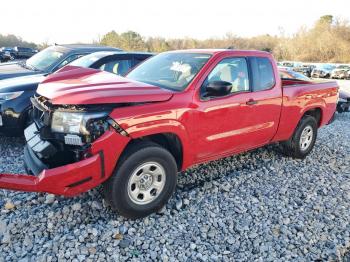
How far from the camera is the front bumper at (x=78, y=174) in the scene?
2.88m

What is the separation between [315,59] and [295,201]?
53619mm

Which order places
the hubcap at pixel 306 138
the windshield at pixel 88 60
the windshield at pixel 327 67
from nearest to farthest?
the hubcap at pixel 306 138
the windshield at pixel 88 60
the windshield at pixel 327 67

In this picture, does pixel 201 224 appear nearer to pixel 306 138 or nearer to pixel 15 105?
pixel 306 138

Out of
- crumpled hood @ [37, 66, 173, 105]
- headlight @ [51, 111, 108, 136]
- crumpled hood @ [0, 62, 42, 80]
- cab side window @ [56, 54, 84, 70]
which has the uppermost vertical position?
cab side window @ [56, 54, 84, 70]

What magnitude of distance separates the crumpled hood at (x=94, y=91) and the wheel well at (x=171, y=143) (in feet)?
1.43

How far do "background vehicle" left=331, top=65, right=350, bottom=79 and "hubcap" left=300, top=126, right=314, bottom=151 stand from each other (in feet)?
90.3

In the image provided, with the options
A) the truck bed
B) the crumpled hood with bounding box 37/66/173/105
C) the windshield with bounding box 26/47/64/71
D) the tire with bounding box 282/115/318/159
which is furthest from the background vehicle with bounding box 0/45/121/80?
the tire with bounding box 282/115/318/159

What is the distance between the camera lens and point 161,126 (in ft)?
11.2

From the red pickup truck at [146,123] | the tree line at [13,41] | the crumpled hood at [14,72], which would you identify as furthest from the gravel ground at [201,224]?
the tree line at [13,41]

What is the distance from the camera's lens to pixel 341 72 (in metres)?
30.0

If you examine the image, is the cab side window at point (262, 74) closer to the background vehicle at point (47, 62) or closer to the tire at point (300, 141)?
the tire at point (300, 141)

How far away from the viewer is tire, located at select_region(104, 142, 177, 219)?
3.24m

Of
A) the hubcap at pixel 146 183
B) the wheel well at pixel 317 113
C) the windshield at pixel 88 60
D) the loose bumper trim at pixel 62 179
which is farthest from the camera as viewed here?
the windshield at pixel 88 60

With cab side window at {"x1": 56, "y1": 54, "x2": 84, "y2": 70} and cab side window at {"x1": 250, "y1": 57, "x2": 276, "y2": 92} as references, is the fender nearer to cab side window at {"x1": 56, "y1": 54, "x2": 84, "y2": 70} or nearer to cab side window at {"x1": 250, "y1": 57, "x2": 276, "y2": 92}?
cab side window at {"x1": 250, "y1": 57, "x2": 276, "y2": 92}
